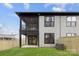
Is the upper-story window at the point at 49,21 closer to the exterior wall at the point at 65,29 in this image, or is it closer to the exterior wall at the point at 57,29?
the exterior wall at the point at 57,29

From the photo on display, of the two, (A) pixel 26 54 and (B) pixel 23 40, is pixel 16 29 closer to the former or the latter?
(B) pixel 23 40

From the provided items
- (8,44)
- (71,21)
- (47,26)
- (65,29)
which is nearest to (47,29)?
(47,26)

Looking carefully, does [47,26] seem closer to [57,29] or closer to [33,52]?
[57,29]

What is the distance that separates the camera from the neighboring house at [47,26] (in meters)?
6.25

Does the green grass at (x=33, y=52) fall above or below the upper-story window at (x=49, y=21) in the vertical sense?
below

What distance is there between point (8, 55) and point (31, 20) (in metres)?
1.19

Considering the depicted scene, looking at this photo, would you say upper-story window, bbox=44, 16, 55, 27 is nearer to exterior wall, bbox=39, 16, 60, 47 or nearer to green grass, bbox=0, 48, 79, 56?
exterior wall, bbox=39, 16, 60, 47

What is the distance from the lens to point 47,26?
6.35 m

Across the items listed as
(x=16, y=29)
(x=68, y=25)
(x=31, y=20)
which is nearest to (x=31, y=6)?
(x=31, y=20)

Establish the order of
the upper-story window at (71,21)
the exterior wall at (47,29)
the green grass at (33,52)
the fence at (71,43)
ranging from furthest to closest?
1. the exterior wall at (47,29)
2. the upper-story window at (71,21)
3. the fence at (71,43)
4. the green grass at (33,52)

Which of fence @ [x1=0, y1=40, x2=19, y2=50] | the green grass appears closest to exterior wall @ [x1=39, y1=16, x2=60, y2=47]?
the green grass

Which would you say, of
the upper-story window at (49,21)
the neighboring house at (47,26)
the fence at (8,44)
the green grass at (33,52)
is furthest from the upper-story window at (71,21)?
the fence at (8,44)

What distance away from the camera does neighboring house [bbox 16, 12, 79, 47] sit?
625 centimetres

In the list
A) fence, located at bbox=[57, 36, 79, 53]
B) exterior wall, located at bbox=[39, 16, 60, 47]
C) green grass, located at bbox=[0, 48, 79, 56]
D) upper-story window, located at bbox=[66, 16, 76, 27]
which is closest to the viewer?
green grass, located at bbox=[0, 48, 79, 56]
